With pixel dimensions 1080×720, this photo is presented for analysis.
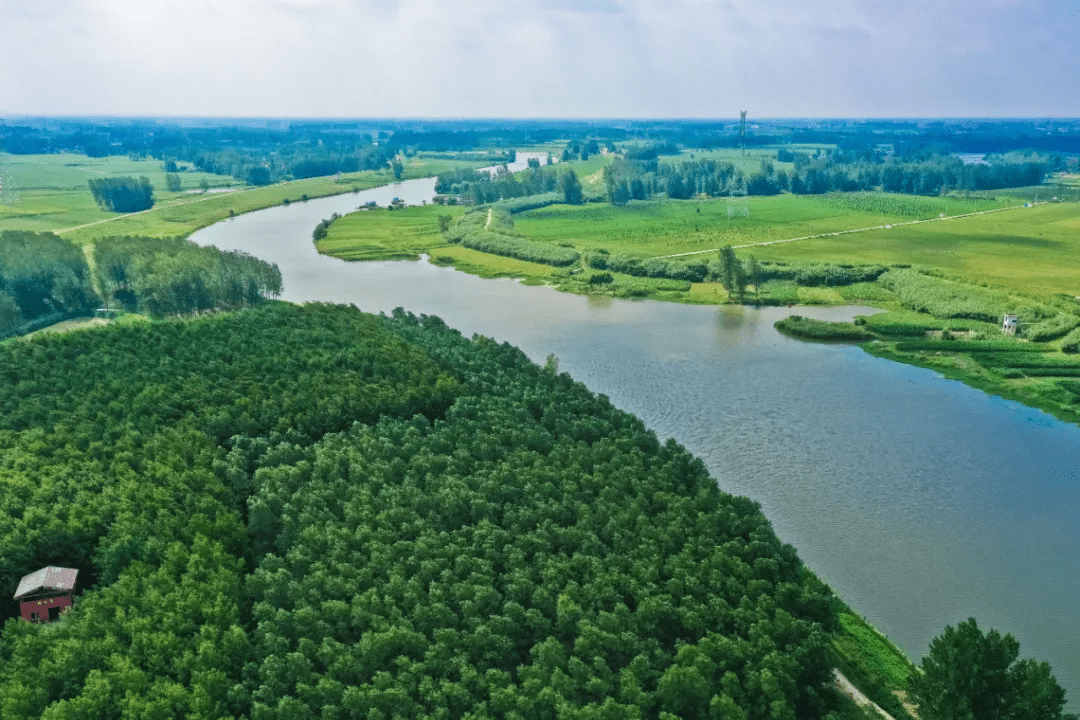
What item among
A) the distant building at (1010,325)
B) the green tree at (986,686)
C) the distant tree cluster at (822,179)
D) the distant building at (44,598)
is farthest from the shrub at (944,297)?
the distant tree cluster at (822,179)

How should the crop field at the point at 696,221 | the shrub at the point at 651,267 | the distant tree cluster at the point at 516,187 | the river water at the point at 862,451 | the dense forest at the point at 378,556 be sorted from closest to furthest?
the dense forest at the point at 378,556 → the river water at the point at 862,451 → the shrub at the point at 651,267 → the crop field at the point at 696,221 → the distant tree cluster at the point at 516,187

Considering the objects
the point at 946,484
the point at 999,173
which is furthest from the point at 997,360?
the point at 999,173

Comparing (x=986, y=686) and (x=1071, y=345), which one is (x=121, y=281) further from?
(x=1071, y=345)

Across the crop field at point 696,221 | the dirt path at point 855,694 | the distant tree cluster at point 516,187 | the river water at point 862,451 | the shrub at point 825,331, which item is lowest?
the dirt path at point 855,694

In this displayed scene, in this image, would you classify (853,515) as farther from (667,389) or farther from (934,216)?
(934,216)

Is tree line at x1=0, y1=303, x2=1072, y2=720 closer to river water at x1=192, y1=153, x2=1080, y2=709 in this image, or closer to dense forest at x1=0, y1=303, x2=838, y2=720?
dense forest at x1=0, y1=303, x2=838, y2=720

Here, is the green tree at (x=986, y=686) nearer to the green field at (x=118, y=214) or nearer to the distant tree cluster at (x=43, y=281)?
the distant tree cluster at (x=43, y=281)

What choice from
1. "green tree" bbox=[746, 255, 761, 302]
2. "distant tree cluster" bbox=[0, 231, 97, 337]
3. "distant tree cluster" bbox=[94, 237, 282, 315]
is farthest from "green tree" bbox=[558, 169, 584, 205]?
"distant tree cluster" bbox=[0, 231, 97, 337]
